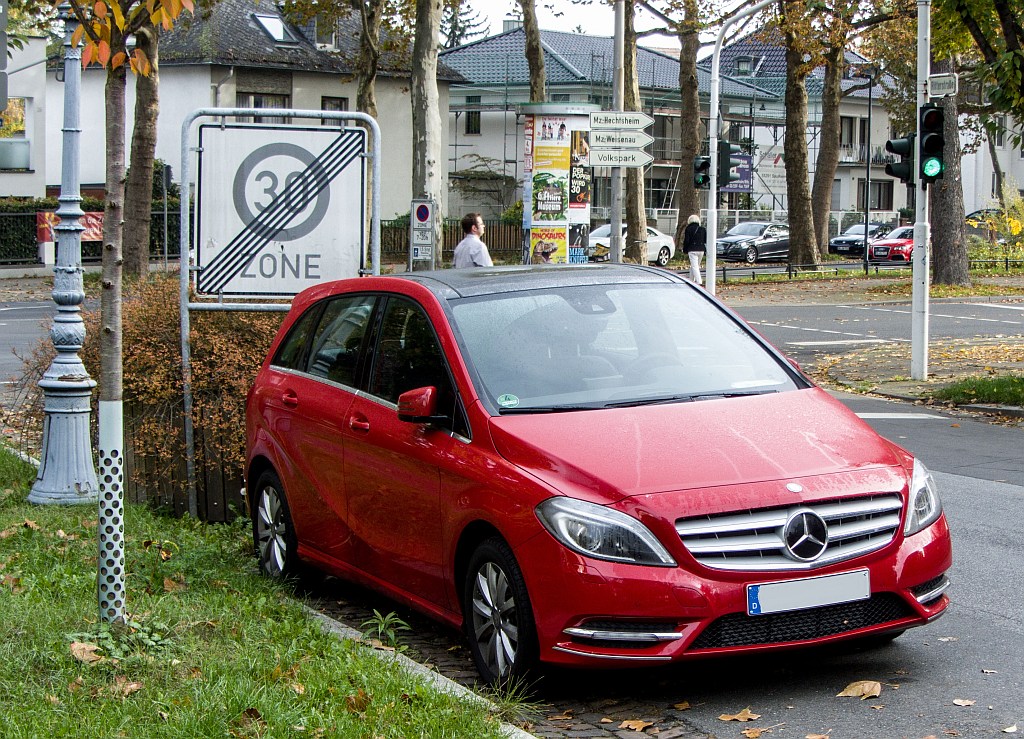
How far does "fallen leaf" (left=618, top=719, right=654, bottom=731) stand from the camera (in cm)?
509

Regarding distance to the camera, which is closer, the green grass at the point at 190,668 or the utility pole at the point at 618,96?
the green grass at the point at 190,668

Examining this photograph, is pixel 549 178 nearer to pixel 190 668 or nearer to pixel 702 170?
pixel 702 170

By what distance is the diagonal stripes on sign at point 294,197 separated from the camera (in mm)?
10000

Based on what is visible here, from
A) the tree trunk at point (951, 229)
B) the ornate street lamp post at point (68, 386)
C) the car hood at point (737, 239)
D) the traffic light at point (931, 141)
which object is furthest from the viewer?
the car hood at point (737, 239)

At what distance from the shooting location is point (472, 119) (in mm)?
76625

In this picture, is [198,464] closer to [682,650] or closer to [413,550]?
[413,550]

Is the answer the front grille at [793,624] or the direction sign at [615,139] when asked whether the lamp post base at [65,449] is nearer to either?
the front grille at [793,624]

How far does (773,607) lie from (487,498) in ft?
3.84

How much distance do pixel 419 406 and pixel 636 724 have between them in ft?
5.31

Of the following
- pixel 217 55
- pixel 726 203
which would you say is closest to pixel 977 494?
pixel 217 55

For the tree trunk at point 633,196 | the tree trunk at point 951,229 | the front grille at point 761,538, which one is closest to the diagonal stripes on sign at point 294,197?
the front grille at point 761,538

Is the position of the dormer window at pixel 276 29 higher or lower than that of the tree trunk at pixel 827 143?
higher

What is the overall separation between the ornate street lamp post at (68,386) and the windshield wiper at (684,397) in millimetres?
4826

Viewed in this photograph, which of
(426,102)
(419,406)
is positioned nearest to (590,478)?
(419,406)
